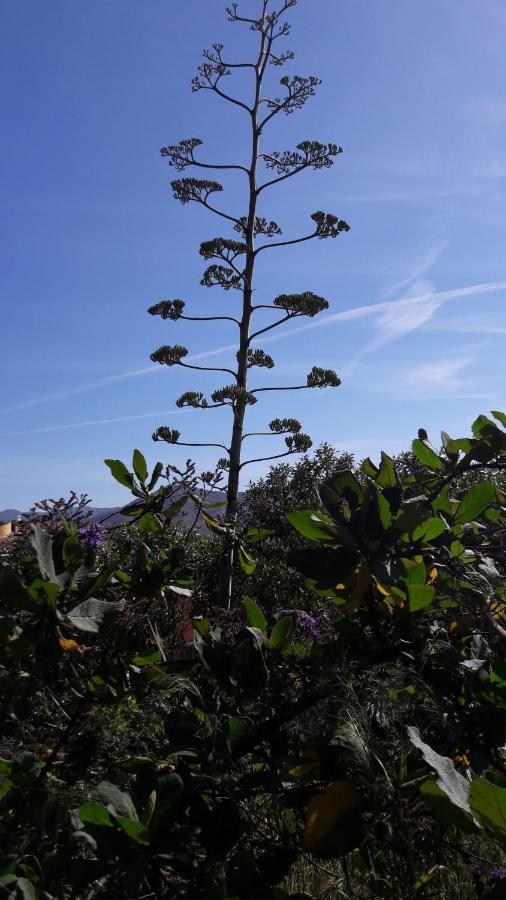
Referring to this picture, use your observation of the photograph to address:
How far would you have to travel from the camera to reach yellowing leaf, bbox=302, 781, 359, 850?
990 millimetres

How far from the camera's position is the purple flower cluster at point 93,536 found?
4.34 feet

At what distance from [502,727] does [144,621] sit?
72 centimetres

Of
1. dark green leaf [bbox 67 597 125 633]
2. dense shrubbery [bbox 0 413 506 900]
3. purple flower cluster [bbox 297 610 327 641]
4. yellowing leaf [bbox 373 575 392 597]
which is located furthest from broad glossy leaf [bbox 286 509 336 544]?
dark green leaf [bbox 67 597 125 633]

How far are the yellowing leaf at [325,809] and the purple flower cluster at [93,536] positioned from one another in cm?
57

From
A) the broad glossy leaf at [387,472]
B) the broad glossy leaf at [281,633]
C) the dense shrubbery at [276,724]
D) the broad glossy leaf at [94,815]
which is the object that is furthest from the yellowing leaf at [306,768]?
the broad glossy leaf at [387,472]

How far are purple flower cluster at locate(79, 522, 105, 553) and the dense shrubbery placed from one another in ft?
0.04

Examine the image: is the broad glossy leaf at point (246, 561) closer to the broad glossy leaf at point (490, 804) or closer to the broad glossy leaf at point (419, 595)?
the broad glossy leaf at point (419, 595)

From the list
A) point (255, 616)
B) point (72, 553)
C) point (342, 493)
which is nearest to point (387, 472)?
point (342, 493)

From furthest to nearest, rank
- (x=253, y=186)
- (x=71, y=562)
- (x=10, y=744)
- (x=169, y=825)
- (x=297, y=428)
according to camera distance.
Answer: (x=253, y=186)
(x=297, y=428)
(x=10, y=744)
(x=71, y=562)
(x=169, y=825)

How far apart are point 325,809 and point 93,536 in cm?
67

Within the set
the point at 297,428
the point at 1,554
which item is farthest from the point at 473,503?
the point at 297,428

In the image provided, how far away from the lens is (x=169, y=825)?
994mm

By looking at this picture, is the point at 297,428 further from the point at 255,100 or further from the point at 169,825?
the point at 169,825

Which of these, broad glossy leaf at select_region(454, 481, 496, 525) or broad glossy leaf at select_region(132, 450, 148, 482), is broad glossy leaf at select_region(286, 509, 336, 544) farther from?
broad glossy leaf at select_region(132, 450, 148, 482)
